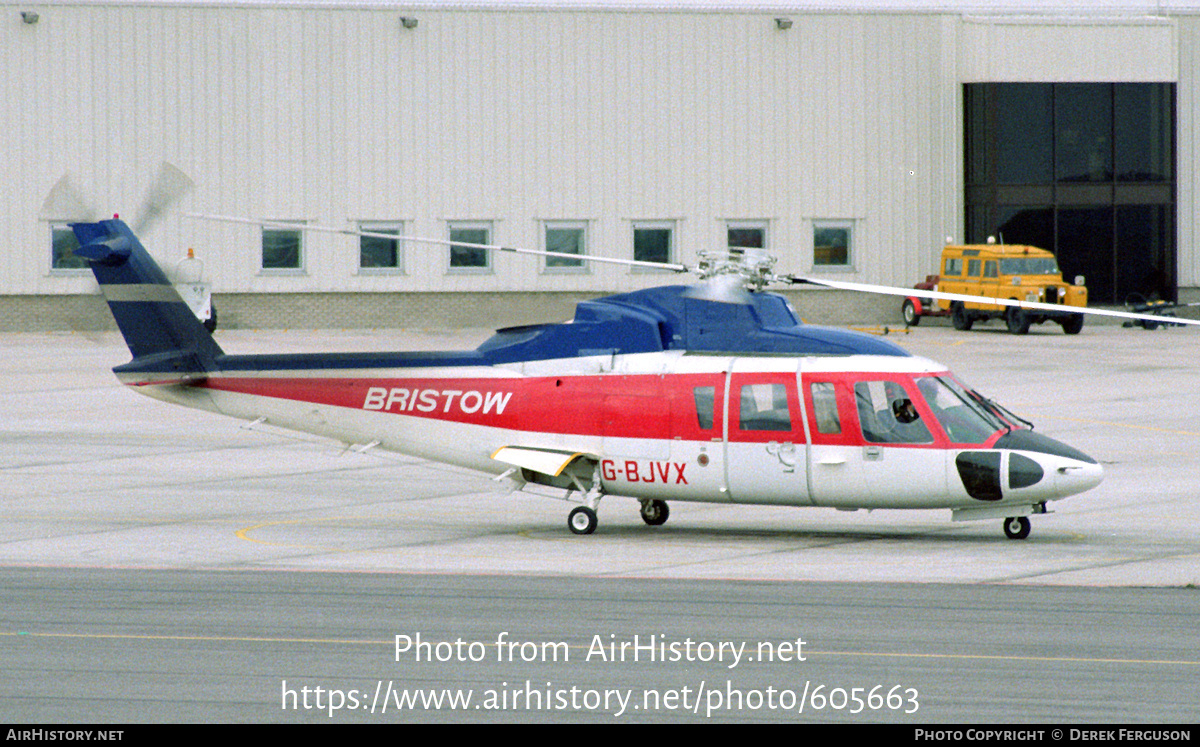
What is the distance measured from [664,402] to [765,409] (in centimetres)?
106

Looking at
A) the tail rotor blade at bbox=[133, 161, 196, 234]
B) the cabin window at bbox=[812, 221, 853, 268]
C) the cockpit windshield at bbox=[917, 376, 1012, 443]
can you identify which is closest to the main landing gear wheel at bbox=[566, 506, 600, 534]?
the cockpit windshield at bbox=[917, 376, 1012, 443]

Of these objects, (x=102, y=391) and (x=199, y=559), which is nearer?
(x=199, y=559)

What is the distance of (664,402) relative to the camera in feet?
53.1

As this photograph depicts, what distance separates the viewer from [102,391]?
31.6 m

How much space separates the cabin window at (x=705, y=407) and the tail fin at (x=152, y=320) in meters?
5.44

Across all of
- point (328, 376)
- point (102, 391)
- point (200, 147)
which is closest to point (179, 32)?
point (200, 147)

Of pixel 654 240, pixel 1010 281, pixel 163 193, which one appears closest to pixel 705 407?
pixel 163 193

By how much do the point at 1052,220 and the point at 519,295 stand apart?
17376mm

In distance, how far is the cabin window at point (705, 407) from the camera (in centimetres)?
1606

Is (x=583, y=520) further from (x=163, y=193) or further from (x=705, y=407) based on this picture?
(x=163, y=193)

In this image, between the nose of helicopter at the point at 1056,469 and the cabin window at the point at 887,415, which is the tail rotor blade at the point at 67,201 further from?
the nose of helicopter at the point at 1056,469

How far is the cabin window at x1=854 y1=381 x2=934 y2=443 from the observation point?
51.2ft

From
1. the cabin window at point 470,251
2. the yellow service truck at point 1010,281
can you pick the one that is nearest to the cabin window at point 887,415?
the yellow service truck at point 1010,281
